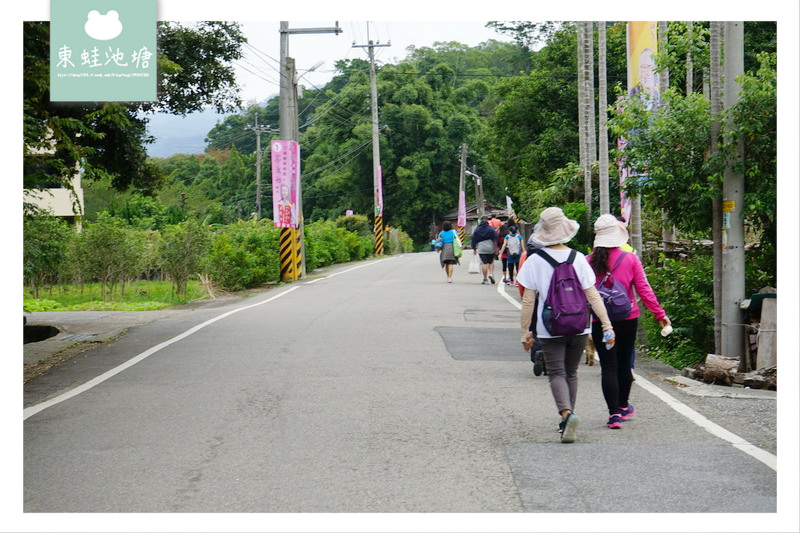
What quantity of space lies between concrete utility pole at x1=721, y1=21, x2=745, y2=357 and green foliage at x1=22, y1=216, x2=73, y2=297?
44.5ft

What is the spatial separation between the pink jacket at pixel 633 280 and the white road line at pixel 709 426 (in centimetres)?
97

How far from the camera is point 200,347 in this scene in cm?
1236

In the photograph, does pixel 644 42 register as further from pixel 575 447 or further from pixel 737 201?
pixel 575 447

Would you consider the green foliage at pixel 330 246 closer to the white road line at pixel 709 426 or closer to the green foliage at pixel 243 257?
the green foliage at pixel 243 257

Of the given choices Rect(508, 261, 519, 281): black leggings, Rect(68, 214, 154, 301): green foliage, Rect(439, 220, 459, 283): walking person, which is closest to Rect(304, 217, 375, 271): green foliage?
Rect(68, 214, 154, 301): green foliage

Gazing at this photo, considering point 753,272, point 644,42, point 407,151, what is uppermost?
point 407,151

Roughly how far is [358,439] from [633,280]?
8.82 ft

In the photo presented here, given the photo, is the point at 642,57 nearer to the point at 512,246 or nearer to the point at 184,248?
the point at 512,246

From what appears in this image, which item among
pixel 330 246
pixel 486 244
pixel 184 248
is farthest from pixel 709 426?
Answer: pixel 330 246

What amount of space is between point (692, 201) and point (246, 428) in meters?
6.23

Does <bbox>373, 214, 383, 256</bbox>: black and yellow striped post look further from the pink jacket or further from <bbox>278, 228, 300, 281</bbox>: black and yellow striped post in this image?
the pink jacket

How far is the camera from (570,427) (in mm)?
A: 6848

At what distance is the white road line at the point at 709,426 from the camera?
256 inches
